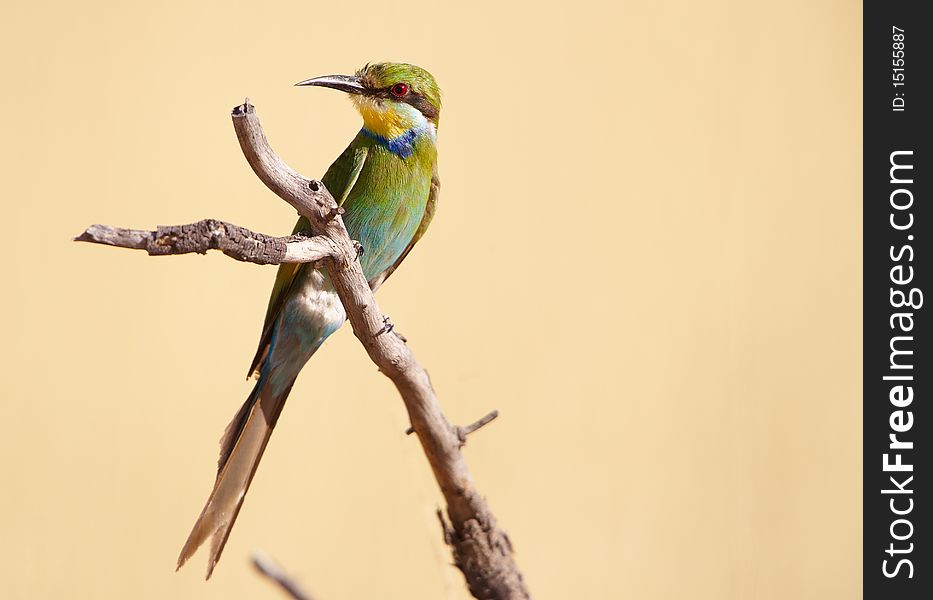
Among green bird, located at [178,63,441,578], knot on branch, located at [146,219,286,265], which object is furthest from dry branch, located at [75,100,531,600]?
green bird, located at [178,63,441,578]

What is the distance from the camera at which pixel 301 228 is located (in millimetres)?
1431

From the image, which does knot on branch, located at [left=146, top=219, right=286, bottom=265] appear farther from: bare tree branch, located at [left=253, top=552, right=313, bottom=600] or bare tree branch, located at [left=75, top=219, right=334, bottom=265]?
bare tree branch, located at [left=253, top=552, right=313, bottom=600]

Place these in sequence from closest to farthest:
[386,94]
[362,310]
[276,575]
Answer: [276,575]
[362,310]
[386,94]

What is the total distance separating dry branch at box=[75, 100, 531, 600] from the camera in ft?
2.94

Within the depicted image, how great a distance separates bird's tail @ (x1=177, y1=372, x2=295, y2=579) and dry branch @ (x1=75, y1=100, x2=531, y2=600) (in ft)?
0.70

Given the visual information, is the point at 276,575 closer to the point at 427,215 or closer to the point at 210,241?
the point at 210,241

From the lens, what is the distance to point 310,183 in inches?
42.1

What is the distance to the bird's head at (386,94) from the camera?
4.83 feet

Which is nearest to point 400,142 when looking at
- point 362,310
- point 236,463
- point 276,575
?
point 362,310

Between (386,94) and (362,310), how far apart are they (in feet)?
1.42
